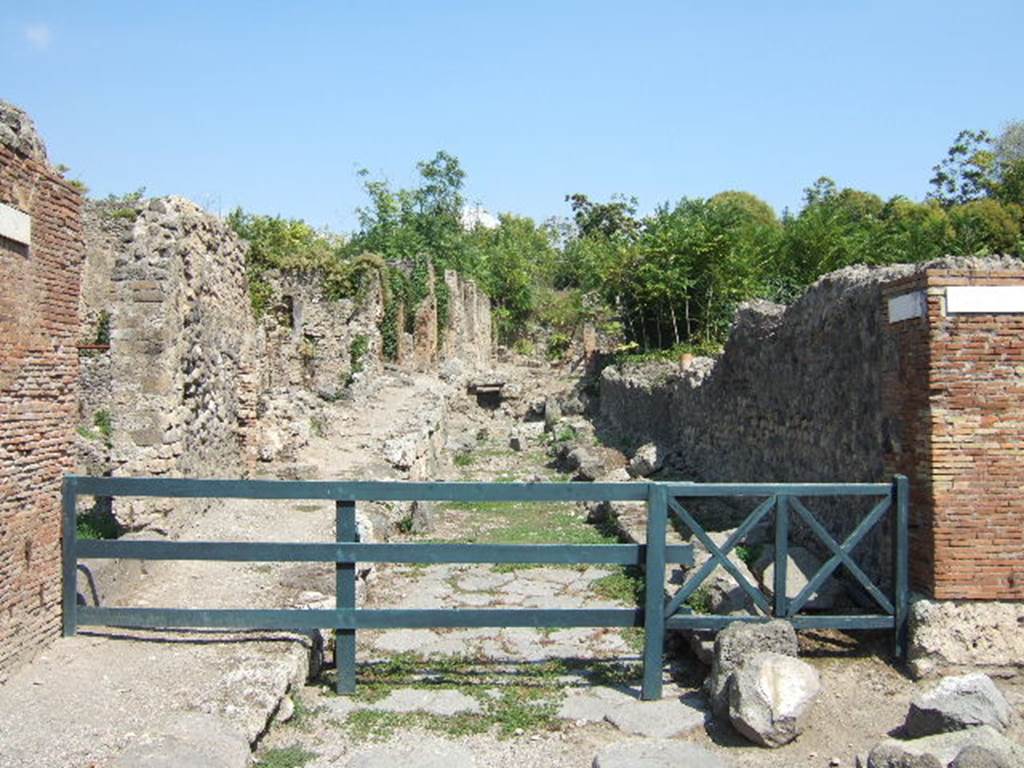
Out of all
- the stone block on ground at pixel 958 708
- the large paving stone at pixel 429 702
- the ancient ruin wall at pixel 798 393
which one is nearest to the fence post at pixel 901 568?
the stone block on ground at pixel 958 708

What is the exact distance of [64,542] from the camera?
5805 millimetres

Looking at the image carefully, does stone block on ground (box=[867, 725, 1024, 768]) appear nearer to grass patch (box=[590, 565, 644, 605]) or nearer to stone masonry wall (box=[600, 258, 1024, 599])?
stone masonry wall (box=[600, 258, 1024, 599])

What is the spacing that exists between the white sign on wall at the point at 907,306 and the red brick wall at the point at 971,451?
0.25 ft

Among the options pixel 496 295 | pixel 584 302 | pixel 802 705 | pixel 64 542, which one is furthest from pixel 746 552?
pixel 496 295

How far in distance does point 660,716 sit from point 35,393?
4.09 m

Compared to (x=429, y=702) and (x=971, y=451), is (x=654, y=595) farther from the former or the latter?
(x=971, y=451)

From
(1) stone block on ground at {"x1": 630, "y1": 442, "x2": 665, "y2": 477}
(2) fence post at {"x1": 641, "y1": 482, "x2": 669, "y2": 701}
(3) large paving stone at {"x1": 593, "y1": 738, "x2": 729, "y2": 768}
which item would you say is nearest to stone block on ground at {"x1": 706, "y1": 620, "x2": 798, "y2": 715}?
(2) fence post at {"x1": 641, "y1": 482, "x2": 669, "y2": 701}

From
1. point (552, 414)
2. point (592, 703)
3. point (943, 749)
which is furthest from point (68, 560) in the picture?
point (552, 414)

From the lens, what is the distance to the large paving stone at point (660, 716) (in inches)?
209

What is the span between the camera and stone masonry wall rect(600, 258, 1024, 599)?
602cm

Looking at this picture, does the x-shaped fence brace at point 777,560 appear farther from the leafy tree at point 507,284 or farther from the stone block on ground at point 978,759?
the leafy tree at point 507,284

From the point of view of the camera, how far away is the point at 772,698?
507 centimetres

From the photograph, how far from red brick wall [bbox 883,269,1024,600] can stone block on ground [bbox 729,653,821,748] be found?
4.49ft

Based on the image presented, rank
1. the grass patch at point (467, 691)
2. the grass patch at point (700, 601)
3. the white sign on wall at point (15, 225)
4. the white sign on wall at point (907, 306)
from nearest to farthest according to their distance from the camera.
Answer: the white sign on wall at point (15, 225) → the grass patch at point (467, 691) → the white sign on wall at point (907, 306) → the grass patch at point (700, 601)
